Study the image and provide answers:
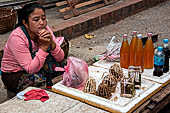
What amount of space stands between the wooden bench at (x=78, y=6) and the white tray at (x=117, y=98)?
12.6 feet

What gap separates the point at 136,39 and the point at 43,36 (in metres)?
0.94

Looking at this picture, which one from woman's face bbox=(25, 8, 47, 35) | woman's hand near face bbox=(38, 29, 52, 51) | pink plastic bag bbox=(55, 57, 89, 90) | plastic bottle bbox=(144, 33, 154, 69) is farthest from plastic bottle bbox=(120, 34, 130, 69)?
woman's face bbox=(25, 8, 47, 35)

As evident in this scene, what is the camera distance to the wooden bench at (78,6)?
6.64m

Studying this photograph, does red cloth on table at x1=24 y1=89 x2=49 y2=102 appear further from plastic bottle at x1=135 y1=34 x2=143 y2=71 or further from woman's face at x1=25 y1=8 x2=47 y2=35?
plastic bottle at x1=135 y1=34 x2=143 y2=71

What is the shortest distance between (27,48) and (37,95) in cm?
75

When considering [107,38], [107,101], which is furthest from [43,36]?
[107,38]

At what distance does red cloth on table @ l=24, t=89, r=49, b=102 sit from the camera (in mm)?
2727

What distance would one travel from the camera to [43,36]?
3.29m

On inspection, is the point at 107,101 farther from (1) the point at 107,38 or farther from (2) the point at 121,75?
(1) the point at 107,38

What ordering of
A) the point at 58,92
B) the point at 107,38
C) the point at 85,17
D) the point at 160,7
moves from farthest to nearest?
the point at 160,7 < the point at 85,17 < the point at 107,38 < the point at 58,92

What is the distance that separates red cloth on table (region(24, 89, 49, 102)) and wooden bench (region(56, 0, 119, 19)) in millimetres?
3944

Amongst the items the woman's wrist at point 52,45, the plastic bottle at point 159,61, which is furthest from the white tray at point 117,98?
the woman's wrist at point 52,45

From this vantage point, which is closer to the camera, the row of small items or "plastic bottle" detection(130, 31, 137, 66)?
the row of small items

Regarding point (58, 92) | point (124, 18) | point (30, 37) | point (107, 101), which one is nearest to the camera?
point (107, 101)
